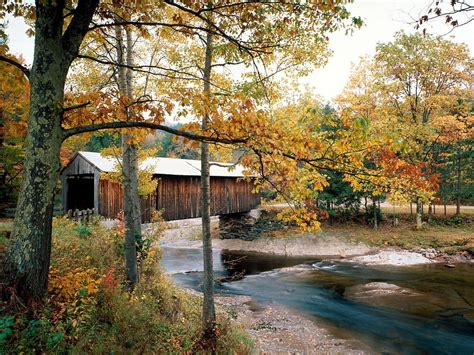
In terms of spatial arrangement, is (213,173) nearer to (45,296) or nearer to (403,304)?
(403,304)

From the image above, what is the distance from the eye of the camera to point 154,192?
19219mm

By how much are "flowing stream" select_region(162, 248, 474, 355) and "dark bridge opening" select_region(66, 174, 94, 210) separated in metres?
7.07

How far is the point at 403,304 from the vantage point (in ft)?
40.1

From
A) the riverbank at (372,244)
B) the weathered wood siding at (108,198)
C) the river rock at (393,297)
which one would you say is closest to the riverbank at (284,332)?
the river rock at (393,297)

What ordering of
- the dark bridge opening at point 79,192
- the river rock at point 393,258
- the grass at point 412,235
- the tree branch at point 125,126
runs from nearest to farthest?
1. the tree branch at point 125,126
2. the river rock at point 393,258
3. the grass at point 412,235
4. the dark bridge opening at point 79,192

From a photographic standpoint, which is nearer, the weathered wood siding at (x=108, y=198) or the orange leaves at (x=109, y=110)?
the orange leaves at (x=109, y=110)

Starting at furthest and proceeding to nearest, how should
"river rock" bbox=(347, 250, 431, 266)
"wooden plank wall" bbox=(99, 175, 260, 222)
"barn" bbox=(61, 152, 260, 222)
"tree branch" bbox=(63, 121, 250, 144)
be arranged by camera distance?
1. "river rock" bbox=(347, 250, 431, 266)
2. "wooden plank wall" bbox=(99, 175, 260, 222)
3. "barn" bbox=(61, 152, 260, 222)
4. "tree branch" bbox=(63, 121, 250, 144)

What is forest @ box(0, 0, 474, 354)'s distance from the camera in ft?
12.4

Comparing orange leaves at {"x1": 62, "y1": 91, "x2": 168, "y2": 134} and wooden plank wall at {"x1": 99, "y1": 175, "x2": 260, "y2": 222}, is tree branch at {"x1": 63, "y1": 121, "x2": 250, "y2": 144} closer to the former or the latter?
orange leaves at {"x1": 62, "y1": 91, "x2": 168, "y2": 134}

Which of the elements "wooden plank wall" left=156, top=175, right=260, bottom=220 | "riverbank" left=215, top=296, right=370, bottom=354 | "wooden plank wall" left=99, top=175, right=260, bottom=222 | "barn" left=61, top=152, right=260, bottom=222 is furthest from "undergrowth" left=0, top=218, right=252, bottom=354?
"wooden plank wall" left=156, top=175, right=260, bottom=220

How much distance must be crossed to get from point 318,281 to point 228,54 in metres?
12.1

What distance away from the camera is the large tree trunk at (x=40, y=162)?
3668 mm

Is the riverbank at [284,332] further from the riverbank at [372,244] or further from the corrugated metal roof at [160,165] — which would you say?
the riverbank at [372,244]

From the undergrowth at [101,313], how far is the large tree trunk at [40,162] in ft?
1.36
